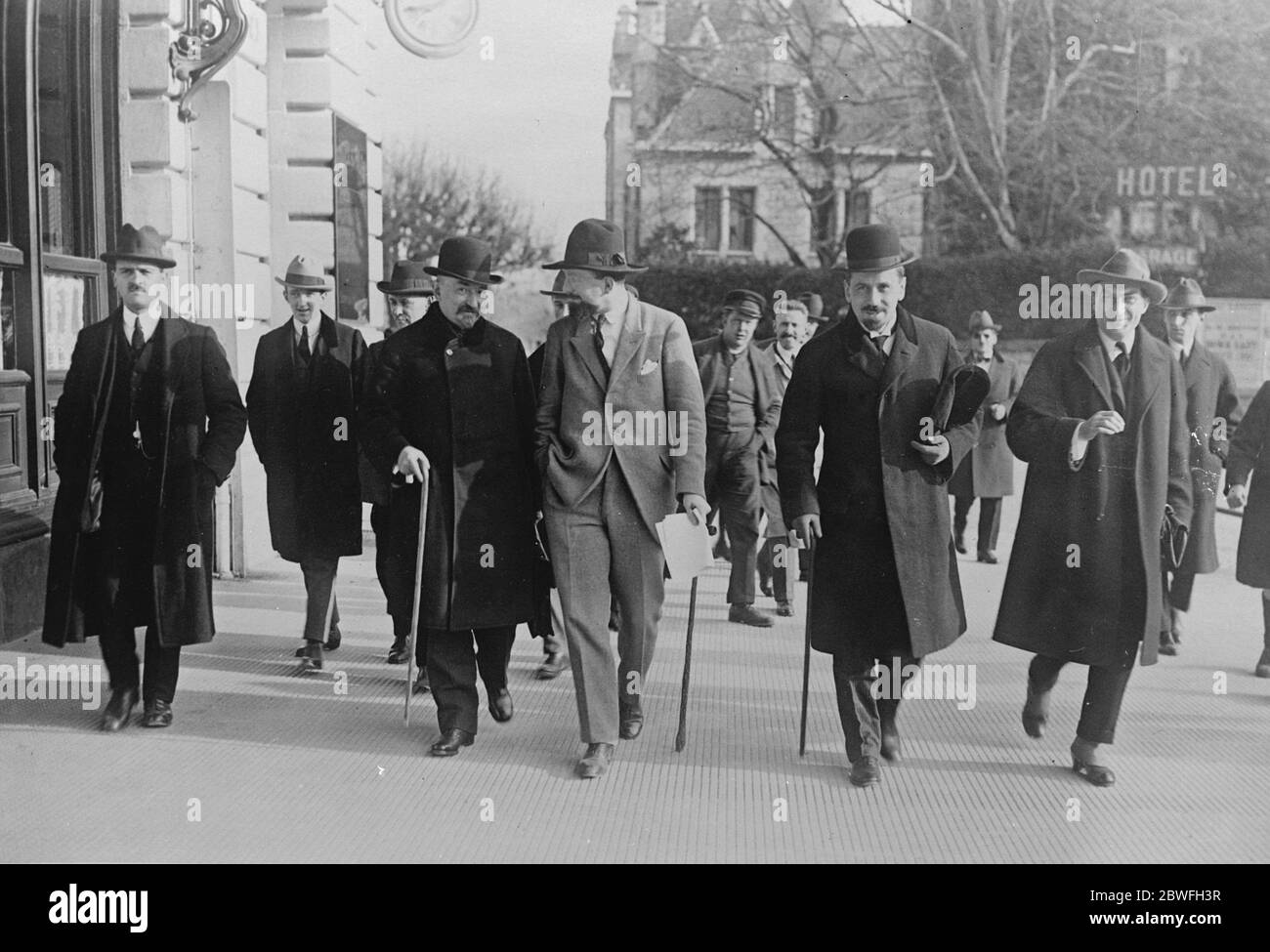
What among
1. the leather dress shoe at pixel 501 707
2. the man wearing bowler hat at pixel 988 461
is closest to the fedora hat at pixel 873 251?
the leather dress shoe at pixel 501 707

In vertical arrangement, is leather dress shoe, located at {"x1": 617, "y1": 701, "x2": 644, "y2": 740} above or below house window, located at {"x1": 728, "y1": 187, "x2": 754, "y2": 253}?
below

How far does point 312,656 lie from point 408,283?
2.26 metres

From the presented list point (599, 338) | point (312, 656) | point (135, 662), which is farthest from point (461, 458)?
point (312, 656)

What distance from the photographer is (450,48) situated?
1040cm

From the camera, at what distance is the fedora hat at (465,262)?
6.10m

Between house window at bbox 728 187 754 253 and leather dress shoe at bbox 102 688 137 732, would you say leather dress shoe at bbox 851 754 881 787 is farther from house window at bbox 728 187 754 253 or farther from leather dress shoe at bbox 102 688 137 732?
house window at bbox 728 187 754 253

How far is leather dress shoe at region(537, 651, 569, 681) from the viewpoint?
24.9ft

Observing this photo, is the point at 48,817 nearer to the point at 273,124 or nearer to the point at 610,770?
the point at 610,770

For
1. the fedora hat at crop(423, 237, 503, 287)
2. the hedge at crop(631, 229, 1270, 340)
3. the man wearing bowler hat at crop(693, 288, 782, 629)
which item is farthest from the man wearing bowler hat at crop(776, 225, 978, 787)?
the hedge at crop(631, 229, 1270, 340)

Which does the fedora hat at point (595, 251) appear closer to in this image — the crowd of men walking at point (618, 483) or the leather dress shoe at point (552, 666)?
the crowd of men walking at point (618, 483)

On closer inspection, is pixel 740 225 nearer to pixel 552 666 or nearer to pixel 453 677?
pixel 552 666

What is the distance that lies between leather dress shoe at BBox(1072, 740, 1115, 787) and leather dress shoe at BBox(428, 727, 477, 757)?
2.49m

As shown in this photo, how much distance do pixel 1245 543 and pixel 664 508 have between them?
359 centimetres
